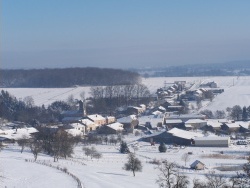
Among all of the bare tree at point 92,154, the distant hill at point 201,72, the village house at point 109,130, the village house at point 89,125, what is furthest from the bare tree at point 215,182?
the distant hill at point 201,72

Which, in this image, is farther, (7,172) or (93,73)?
(93,73)

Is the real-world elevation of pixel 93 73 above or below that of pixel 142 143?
above

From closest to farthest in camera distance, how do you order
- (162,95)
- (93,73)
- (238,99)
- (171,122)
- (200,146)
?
(200,146) < (171,122) < (238,99) < (162,95) < (93,73)

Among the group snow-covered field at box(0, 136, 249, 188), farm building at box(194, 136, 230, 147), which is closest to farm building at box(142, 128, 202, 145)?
farm building at box(194, 136, 230, 147)

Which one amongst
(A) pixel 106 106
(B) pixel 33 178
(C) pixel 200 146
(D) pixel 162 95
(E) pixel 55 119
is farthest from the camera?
(D) pixel 162 95

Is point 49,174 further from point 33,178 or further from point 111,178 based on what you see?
point 111,178

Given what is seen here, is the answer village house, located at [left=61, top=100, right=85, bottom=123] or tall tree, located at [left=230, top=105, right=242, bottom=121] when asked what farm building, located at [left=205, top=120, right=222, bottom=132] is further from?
village house, located at [left=61, top=100, right=85, bottom=123]

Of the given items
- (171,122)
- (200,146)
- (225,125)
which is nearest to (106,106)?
(171,122)
